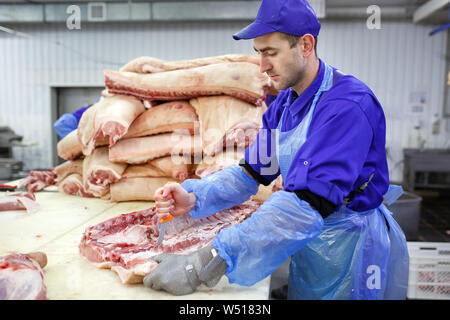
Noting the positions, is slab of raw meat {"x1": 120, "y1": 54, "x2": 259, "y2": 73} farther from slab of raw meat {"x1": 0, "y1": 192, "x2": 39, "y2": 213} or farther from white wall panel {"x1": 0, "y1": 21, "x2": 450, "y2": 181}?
white wall panel {"x1": 0, "y1": 21, "x2": 450, "y2": 181}

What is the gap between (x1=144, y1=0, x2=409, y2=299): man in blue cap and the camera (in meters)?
1.19

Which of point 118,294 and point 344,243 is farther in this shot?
point 344,243

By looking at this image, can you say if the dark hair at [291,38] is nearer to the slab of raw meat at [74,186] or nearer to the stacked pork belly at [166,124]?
the stacked pork belly at [166,124]

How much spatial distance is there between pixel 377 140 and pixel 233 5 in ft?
18.9

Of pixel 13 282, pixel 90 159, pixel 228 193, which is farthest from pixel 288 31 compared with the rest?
pixel 90 159

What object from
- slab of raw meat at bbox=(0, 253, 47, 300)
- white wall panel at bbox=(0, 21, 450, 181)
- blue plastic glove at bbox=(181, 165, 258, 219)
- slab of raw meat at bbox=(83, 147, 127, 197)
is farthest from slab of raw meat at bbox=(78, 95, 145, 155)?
white wall panel at bbox=(0, 21, 450, 181)

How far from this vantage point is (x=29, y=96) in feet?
27.0

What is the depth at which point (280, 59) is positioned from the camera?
4.32ft

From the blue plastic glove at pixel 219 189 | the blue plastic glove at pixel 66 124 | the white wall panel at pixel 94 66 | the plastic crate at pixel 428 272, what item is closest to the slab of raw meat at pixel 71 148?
the blue plastic glove at pixel 66 124

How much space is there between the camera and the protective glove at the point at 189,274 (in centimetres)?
123

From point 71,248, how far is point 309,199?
3.85 feet

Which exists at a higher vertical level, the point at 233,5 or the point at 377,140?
the point at 233,5

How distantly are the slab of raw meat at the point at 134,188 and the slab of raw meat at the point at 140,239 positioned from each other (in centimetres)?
56
